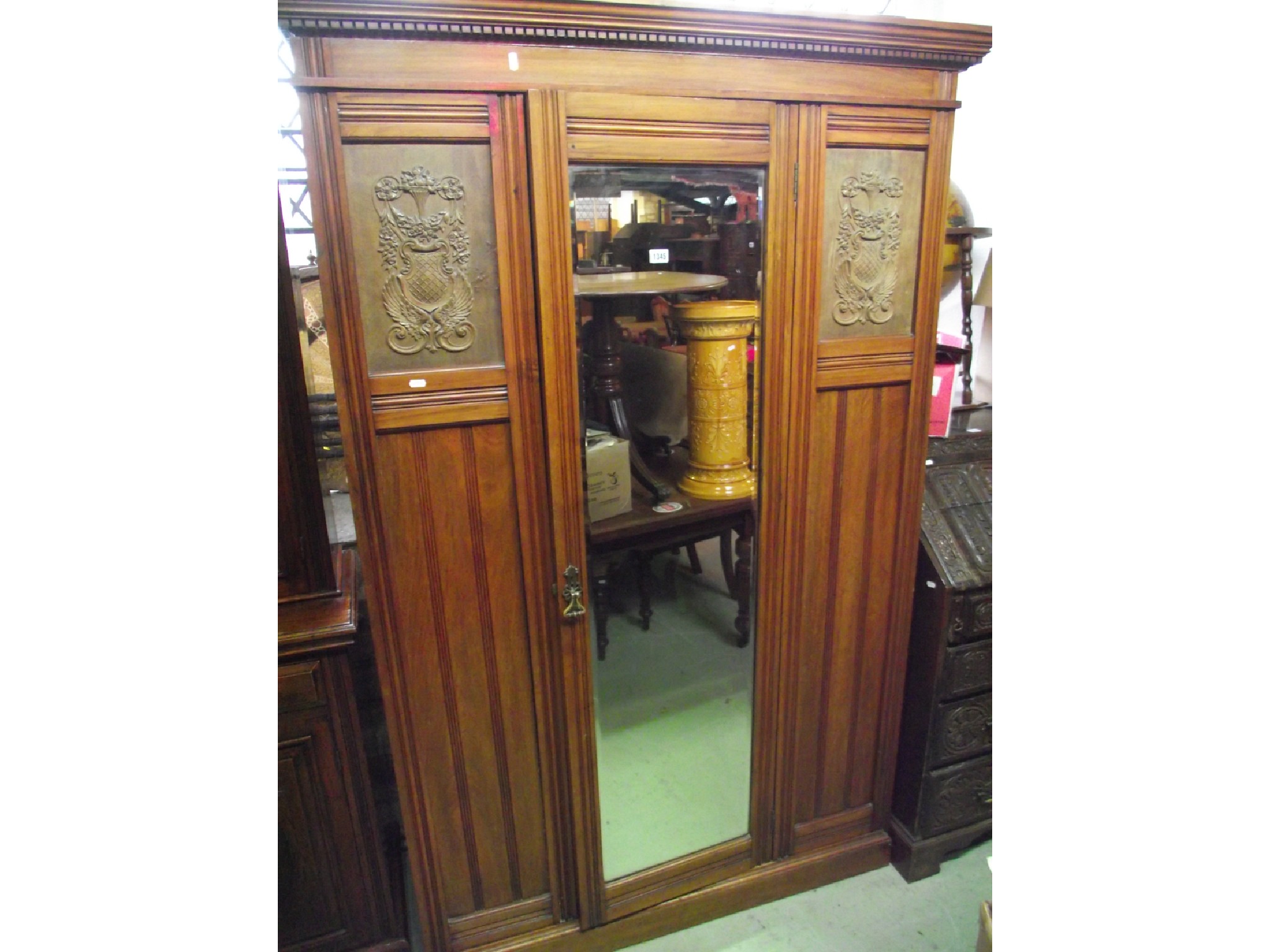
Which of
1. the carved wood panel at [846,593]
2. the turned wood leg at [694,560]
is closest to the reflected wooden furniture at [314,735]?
the turned wood leg at [694,560]

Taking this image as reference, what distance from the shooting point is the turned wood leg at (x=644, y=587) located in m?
1.25

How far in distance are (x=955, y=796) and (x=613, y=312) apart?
4.35 feet

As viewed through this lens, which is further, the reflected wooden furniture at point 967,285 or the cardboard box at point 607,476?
the reflected wooden furniture at point 967,285

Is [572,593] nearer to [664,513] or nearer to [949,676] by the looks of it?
[664,513]

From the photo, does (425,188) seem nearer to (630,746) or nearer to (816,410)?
(816,410)

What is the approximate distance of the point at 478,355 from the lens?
1030 mm

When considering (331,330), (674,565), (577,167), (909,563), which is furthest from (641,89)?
(909,563)

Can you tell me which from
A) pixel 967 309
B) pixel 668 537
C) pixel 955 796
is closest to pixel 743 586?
pixel 668 537

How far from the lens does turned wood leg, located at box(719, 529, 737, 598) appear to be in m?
1.29

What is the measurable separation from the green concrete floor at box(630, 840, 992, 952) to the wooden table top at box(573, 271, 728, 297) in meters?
1.32

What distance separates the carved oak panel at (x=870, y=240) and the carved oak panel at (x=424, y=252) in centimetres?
57

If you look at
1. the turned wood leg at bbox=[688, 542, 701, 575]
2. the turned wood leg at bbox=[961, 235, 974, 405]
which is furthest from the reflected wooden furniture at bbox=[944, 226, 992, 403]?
the turned wood leg at bbox=[688, 542, 701, 575]

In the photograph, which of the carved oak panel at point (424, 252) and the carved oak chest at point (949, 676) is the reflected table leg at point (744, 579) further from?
the carved oak panel at point (424, 252)

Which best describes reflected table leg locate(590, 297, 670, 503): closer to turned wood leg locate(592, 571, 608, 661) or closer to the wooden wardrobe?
the wooden wardrobe
